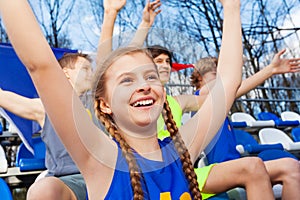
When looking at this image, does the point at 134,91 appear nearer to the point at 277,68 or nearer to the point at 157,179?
the point at 157,179

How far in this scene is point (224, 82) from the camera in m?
0.87

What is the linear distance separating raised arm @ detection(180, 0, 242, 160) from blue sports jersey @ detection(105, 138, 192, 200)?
52 millimetres

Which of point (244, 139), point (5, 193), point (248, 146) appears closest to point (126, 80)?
point (5, 193)

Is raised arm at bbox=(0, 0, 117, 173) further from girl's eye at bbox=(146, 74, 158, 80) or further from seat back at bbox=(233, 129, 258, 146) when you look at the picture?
seat back at bbox=(233, 129, 258, 146)

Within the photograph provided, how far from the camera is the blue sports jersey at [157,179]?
0.77m

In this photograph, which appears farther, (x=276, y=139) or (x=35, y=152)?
(x=276, y=139)

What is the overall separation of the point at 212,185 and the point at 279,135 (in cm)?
225

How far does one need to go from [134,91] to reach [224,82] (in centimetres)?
24

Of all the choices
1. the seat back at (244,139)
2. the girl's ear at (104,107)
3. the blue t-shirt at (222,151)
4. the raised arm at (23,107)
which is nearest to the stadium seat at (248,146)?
the seat back at (244,139)

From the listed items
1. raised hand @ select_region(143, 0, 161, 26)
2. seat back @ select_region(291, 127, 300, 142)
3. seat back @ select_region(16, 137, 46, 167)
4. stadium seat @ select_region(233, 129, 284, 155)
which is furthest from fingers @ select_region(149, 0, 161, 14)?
seat back @ select_region(291, 127, 300, 142)

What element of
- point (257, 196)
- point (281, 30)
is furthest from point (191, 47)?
point (281, 30)

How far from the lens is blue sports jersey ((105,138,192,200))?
774mm

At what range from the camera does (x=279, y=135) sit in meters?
3.20

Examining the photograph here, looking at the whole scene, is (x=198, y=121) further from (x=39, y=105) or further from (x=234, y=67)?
(x=39, y=105)
